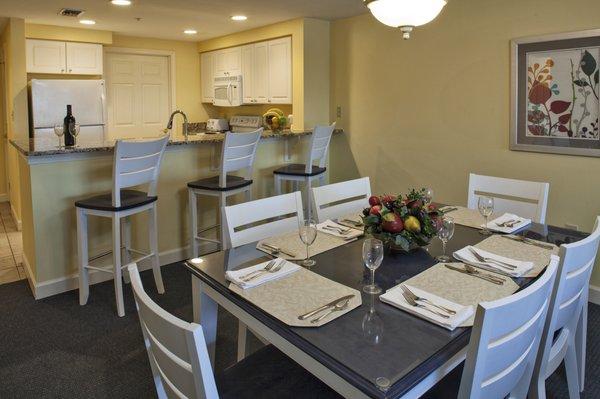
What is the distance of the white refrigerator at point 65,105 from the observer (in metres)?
4.68

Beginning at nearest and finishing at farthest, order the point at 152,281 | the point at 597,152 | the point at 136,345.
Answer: the point at 136,345 < the point at 597,152 < the point at 152,281

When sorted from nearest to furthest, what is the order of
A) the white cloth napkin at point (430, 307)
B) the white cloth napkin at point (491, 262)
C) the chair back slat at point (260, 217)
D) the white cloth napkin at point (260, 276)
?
the white cloth napkin at point (430, 307), the white cloth napkin at point (260, 276), the white cloth napkin at point (491, 262), the chair back slat at point (260, 217)

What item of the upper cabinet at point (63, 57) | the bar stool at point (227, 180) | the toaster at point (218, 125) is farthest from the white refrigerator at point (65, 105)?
the bar stool at point (227, 180)

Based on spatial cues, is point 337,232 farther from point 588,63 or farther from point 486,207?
point 588,63

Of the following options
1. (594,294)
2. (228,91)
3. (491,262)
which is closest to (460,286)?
(491,262)

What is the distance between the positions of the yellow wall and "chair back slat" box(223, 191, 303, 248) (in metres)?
1.99

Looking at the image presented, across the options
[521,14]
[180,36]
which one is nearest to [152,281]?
[521,14]

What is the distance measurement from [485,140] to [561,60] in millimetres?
759

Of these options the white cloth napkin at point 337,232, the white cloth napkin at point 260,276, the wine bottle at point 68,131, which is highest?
the wine bottle at point 68,131

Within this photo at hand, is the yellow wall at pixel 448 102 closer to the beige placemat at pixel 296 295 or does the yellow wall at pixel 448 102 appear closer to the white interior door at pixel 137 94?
the beige placemat at pixel 296 295

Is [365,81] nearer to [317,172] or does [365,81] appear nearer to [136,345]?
[317,172]

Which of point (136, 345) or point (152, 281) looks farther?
point (152, 281)

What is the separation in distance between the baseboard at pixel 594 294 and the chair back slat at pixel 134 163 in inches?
119

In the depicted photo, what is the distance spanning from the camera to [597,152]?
2.85 metres
